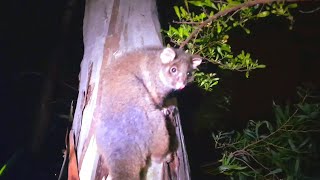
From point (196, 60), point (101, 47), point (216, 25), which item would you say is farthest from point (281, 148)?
point (101, 47)

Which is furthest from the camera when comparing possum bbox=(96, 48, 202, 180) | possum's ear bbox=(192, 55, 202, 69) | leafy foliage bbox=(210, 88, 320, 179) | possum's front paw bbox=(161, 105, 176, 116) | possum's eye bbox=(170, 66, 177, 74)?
leafy foliage bbox=(210, 88, 320, 179)

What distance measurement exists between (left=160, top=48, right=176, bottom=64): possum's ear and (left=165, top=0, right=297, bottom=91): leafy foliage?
70 mm

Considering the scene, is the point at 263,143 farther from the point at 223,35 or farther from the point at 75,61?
the point at 75,61

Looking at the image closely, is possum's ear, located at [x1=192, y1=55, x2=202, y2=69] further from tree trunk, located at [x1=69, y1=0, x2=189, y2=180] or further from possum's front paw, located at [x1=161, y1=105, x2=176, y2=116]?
possum's front paw, located at [x1=161, y1=105, x2=176, y2=116]

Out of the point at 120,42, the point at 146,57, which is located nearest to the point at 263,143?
the point at 146,57

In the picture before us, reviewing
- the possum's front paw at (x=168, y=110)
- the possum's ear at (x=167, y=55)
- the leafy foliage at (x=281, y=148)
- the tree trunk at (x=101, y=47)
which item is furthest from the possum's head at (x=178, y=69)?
the leafy foliage at (x=281, y=148)

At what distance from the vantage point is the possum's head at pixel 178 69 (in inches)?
90.9

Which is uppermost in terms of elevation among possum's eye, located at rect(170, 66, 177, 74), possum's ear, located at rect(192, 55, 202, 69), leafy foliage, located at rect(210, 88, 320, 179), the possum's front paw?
possum's ear, located at rect(192, 55, 202, 69)

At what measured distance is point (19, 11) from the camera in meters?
3.54

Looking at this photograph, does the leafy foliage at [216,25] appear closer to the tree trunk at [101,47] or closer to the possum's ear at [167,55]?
the possum's ear at [167,55]

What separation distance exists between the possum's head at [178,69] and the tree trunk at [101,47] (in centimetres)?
19

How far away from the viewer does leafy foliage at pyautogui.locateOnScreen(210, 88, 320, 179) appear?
2.73 m

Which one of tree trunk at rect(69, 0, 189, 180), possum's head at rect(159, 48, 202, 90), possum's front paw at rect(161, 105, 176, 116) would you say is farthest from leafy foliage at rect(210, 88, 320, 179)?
tree trunk at rect(69, 0, 189, 180)

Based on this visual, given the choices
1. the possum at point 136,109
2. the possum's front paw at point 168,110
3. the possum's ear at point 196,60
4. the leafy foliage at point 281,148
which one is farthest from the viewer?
the leafy foliage at point 281,148
